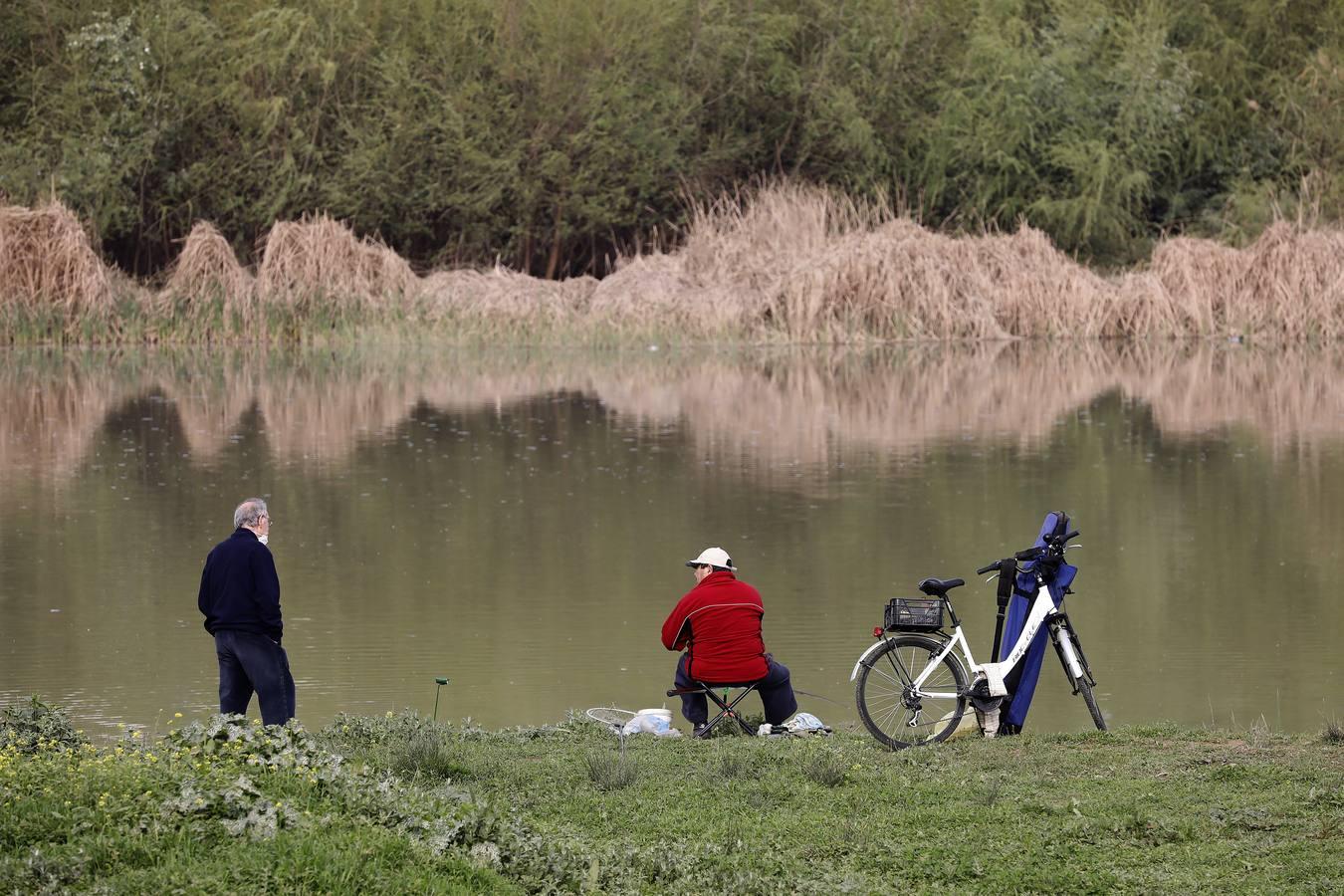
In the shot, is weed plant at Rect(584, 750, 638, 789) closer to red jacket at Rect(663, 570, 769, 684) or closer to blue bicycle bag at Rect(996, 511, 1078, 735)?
red jacket at Rect(663, 570, 769, 684)

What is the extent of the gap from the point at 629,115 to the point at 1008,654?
4143 cm

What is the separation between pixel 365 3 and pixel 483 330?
39.7 ft

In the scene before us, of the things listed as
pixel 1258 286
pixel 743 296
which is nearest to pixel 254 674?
pixel 743 296

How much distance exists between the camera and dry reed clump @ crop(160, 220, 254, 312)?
42531mm

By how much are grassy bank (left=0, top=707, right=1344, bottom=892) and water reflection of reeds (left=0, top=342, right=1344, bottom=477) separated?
43.8 feet

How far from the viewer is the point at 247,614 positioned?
30.2ft

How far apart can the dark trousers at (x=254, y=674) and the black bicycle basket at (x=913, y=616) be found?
114 inches

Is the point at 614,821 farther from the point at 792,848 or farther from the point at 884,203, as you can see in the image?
the point at 884,203

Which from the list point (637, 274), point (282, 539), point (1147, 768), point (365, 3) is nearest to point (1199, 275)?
point (637, 274)

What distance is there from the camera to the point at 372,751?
9172 mm

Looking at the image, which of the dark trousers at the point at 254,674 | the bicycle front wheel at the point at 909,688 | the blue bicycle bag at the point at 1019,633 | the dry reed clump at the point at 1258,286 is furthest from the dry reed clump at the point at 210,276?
the blue bicycle bag at the point at 1019,633

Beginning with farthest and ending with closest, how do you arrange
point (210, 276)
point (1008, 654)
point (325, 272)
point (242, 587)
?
point (325, 272), point (210, 276), point (1008, 654), point (242, 587)

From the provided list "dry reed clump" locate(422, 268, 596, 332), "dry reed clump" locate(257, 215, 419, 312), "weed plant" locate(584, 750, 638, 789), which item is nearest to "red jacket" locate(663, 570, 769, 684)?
"weed plant" locate(584, 750, 638, 789)

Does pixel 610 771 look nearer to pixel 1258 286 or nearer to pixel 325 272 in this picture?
pixel 325 272
